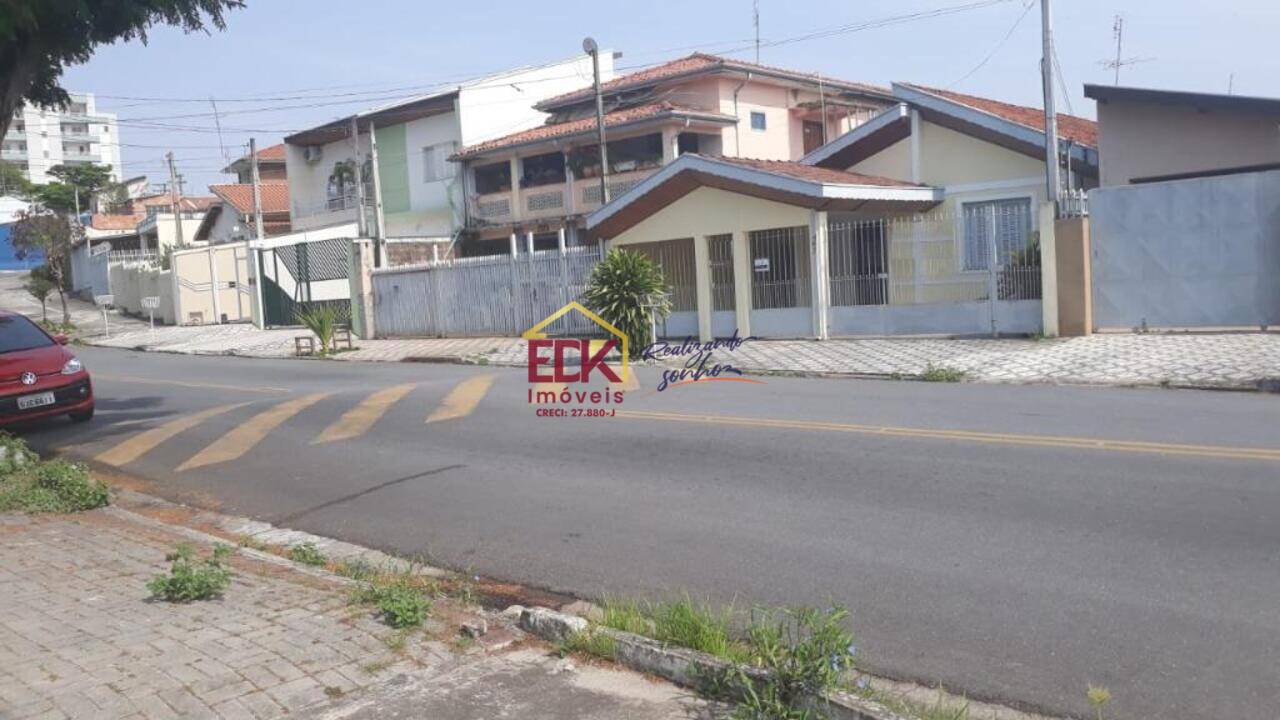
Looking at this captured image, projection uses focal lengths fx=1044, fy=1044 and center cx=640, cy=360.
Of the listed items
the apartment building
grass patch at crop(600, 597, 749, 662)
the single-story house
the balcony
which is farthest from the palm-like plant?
the apartment building

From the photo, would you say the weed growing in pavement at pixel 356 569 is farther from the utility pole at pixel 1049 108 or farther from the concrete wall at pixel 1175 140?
the concrete wall at pixel 1175 140

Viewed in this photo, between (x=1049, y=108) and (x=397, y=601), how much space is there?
15.1 metres

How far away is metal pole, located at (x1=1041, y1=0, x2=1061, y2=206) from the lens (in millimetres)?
17047

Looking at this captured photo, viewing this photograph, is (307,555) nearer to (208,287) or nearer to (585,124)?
(585,124)

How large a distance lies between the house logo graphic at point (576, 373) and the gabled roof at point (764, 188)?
2.36 meters

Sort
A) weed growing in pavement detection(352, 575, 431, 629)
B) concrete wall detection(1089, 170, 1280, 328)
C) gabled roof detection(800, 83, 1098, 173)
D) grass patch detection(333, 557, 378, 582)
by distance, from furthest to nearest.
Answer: gabled roof detection(800, 83, 1098, 173) < concrete wall detection(1089, 170, 1280, 328) < grass patch detection(333, 557, 378, 582) < weed growing in pavement detection(352, 575, 431, 629)

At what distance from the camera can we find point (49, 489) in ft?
30.5

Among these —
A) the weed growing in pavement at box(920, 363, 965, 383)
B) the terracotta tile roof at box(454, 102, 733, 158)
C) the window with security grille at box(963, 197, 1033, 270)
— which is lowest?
the weed growing in pavement at box(920, 363, 965, 383)

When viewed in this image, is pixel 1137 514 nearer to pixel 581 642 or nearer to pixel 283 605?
pixel 581 642

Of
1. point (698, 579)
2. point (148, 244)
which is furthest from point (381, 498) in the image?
point (148, 244)

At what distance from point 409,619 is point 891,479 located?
4196 millimetres

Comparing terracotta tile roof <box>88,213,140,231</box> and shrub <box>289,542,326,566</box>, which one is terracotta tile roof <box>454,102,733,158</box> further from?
terracotta tile roof <box>88,213,140,231</box>

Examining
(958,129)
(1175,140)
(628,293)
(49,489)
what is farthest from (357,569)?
(1175,140)

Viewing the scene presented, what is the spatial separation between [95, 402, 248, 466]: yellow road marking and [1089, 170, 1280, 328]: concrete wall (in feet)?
45.3
